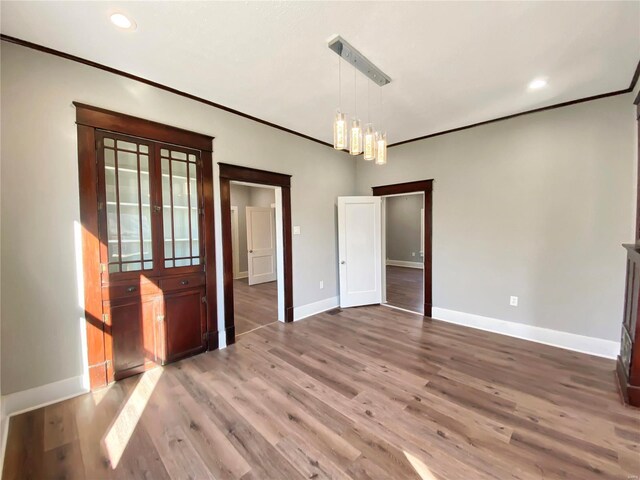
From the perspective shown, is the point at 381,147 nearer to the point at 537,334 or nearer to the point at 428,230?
the point at 428,230

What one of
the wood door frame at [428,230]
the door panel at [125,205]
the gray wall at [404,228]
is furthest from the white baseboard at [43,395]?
the gray wall at [404,228]

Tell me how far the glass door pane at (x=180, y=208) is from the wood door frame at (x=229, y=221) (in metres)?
0.31

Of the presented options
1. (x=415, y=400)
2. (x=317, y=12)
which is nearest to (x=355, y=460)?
(x=415, y=400)

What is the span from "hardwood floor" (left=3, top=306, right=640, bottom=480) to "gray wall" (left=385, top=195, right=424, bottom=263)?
592 cm

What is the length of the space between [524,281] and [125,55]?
4.79 meters

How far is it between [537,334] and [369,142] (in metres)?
3.19

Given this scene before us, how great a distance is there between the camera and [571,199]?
2.98 metres

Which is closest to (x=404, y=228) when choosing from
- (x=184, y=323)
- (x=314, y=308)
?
(x=314, y=308)

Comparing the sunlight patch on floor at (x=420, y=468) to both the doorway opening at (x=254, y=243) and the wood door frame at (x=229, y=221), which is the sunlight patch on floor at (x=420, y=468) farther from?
the doorway opening at (x=254, y=243)

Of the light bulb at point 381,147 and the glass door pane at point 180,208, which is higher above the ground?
the light bulb at point 381,147

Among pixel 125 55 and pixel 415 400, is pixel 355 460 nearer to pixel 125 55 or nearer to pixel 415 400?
pixel 415 400

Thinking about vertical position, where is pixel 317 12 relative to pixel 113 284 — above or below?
above

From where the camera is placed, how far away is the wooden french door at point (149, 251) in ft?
7.87

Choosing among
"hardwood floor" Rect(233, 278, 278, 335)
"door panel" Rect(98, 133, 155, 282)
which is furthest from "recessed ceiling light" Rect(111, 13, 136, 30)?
"hardwood floor" Rect(233, 278, 278, 335)
